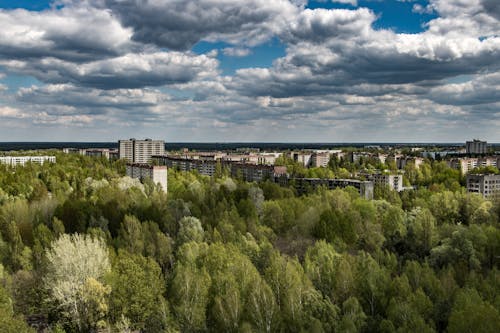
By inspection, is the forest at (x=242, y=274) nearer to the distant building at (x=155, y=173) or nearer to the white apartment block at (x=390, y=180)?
the white apartment block at (x=390, y=180)

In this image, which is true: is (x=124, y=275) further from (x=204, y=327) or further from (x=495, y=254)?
(x=495, y=254)

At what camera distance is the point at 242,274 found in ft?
98.1

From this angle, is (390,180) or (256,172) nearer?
(390,180)

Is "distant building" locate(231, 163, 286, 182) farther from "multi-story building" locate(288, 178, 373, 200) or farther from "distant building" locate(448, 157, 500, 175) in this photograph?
"distant building" locate(448, 157, 500, 175)

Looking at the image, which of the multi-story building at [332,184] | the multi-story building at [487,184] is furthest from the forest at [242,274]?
the multi-story building at [487,184]

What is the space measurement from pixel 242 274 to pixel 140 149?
550 ft

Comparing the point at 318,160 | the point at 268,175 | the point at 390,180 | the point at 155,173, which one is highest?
the point at 318,160

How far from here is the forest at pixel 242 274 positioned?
25.9 m

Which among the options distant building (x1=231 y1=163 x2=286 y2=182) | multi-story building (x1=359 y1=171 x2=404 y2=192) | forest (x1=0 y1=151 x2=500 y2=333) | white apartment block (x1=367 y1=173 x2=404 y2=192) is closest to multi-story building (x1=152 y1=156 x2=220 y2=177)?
distant building (x1=231 y1=163 x2=286 y2=182)

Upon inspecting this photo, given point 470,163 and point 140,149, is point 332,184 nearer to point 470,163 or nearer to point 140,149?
point 470,163

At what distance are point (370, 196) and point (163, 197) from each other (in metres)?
33.4

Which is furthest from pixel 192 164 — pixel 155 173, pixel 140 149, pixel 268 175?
pixel 140 149

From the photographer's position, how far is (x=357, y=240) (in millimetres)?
50250

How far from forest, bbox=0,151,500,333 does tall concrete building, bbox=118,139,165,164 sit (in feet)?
438
